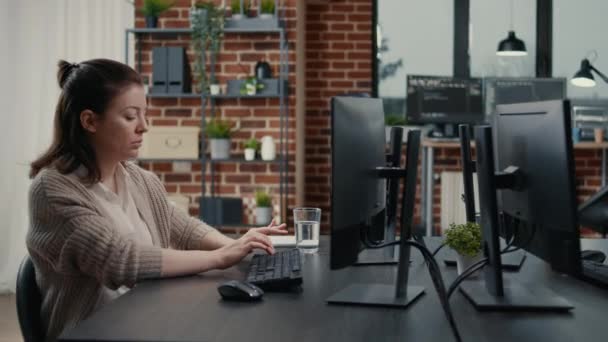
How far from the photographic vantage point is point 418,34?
6.29 m

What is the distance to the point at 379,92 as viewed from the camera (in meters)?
6.32

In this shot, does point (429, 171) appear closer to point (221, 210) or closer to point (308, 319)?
point (221, 210)

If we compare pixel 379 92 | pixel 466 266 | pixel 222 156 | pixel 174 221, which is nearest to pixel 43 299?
pixel 174 221

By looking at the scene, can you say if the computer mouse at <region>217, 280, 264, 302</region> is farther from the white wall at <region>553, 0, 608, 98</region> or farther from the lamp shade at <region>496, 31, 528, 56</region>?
the white wall at <region>553, 0, 608, 98</region>

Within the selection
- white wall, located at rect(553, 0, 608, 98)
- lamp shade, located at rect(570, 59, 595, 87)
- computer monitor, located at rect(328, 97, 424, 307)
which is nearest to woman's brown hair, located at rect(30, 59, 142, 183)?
computer monitor, located at rect(328, 97, 424, 307)

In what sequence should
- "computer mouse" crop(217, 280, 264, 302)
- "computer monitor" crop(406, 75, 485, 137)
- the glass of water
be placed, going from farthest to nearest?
"computer monitor" crop(406, 75, 485, 137) < the glass of water < "computer mouse" crop(217, 280, 264, 302)

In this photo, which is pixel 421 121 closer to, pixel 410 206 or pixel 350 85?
pixel 350 85

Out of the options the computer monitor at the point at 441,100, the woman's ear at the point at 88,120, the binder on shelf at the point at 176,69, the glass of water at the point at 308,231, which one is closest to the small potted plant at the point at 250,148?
the binder on shelf at the point at 176,69

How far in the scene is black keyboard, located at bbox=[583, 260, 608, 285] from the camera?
5.54 ft

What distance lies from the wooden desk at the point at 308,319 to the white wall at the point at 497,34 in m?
4.78

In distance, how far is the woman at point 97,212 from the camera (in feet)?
5.52

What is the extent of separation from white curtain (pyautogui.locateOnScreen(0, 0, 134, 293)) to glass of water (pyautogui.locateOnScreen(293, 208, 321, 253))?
2970mm

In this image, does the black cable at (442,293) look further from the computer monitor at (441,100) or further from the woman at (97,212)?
the computer monitor at (441,100)

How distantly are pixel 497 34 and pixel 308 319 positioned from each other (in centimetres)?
530
